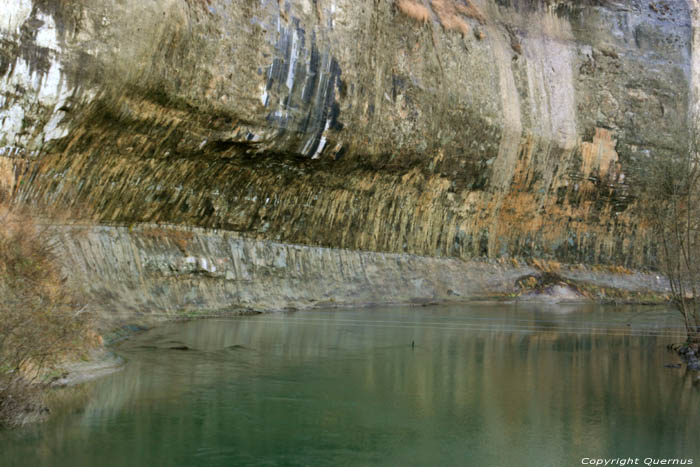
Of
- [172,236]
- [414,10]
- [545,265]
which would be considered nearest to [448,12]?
[414,10]

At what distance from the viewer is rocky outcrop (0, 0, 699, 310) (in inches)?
872

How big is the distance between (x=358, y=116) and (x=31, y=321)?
68.8 ft

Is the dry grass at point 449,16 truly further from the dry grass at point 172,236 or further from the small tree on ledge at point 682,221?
the small tree on ledge at point 682,221

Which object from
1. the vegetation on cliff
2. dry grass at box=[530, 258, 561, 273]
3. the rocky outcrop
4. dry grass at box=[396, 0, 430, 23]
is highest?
dry grass at box=[396, 0, 430, 23]

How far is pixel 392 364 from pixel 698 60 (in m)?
36.1

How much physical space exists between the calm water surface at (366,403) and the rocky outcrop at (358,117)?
220 inches

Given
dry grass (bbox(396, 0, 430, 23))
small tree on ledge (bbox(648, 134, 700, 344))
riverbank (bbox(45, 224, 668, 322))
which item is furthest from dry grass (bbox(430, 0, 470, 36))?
small tree on ledge (bbox(648, 134, 700, 344))

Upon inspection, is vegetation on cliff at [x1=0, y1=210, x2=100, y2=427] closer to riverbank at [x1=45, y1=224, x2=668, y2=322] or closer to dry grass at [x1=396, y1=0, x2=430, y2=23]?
riverbank at [x1=45, y1=224, x2=668, y2=322]

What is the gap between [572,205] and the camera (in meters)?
43.4

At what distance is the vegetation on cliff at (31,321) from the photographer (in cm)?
1138

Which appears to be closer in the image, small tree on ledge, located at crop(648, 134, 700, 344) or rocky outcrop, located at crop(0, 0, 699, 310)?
small tree on ledge, located at crop(648, 134, 700, 344)

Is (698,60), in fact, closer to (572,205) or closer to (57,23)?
(572,205)

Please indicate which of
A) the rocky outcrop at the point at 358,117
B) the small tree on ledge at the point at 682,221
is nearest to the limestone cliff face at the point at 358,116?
the rocky outcrop at the point at 358,117

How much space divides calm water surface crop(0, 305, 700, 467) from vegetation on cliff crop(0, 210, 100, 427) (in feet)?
1.81
